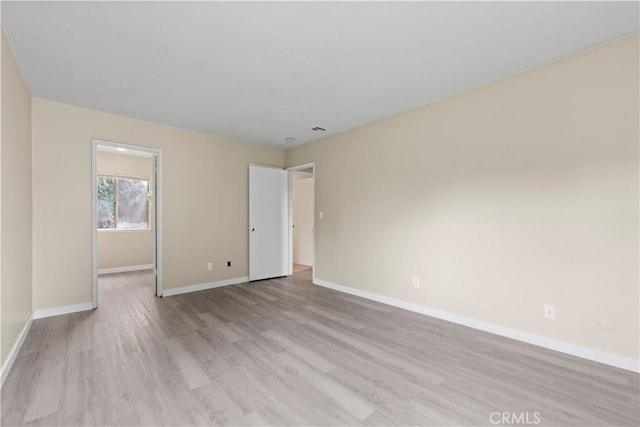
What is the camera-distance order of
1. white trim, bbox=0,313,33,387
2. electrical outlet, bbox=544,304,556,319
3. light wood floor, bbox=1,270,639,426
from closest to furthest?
light wood floor, bbox=1,270,639,426, white trim, bbox=0,313,33,387, electrical outlet, bbox=544,304,556,319

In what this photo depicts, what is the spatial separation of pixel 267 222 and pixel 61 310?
3.02m

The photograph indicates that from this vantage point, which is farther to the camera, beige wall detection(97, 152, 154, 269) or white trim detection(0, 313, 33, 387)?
beige wall detection(97, 152, 154, 269)

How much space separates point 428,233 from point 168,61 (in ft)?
10.4

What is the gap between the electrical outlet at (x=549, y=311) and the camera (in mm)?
2449

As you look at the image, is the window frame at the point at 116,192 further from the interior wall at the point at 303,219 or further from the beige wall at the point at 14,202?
the interior wall at the point at 303,219

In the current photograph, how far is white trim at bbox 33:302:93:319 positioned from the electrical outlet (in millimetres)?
5029

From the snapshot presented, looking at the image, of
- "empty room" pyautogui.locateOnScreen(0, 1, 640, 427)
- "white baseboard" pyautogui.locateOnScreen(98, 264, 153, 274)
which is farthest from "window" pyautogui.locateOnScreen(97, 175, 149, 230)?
"empty room" pyautogui.locateOnScreen(0, 1, 640, 427)

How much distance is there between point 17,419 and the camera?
1.61 m

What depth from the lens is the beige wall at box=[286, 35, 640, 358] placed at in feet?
7.11

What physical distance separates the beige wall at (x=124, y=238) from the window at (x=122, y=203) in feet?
0.55

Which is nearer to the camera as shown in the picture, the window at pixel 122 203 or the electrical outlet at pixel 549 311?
the electrical outlet at pixel 549 311

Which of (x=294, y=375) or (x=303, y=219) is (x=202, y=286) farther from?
(x=303, y=219)

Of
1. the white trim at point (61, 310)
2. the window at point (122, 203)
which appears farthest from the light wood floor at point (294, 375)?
the window at point (122, 203)

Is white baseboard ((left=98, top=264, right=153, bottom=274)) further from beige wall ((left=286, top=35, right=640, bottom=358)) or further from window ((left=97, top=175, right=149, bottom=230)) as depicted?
beige wall ((left=286, top=35, right=640, bottom=358))
